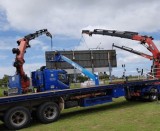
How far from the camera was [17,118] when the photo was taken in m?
13.4

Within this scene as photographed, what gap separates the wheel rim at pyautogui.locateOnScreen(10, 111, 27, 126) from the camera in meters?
13.2

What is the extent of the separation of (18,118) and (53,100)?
7.43 feet

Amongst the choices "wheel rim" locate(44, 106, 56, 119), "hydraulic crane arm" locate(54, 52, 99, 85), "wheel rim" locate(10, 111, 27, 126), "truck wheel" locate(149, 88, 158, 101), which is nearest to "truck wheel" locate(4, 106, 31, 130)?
"wheel rim" locate(10, 111, 27, 126)

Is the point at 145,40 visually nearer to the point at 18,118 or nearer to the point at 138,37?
the point at 138,37

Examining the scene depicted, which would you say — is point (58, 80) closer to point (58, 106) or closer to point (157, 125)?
point (58, 106)

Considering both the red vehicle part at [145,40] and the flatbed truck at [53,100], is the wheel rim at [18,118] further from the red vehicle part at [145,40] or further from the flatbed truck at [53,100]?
the red vehicle part at [145,40]

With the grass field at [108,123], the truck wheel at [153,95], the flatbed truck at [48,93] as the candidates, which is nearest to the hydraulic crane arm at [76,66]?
the flatbed truck at [48,93]

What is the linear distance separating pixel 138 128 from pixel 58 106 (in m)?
5.02

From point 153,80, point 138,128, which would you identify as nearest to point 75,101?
point 138,128

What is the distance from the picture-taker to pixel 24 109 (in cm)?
1356

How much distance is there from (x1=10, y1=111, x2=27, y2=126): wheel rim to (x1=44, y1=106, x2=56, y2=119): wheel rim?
3.92 feet

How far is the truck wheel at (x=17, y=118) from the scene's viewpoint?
13.0m

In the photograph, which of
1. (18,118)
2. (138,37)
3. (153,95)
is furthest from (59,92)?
(138,37)

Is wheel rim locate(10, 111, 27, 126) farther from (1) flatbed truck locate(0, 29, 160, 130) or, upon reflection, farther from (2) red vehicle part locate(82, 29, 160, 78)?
(2) red vehicle part locate(82, 29, 160, 78)
